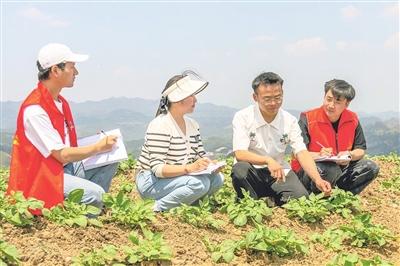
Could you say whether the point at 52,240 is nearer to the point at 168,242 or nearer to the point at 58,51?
the point at 168,242

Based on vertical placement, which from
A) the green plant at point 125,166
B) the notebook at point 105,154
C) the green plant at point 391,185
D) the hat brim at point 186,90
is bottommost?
Answer: the green plant at point 391,185

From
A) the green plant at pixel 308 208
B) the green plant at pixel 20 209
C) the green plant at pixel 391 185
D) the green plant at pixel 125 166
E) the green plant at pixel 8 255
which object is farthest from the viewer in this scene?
the green plant at pixel 125 166

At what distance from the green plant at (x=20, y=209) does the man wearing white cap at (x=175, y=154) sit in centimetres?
139

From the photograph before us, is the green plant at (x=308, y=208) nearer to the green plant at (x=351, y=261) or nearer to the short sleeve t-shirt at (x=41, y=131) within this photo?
the green plant at (x=351, y=261)

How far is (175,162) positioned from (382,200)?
3560mm

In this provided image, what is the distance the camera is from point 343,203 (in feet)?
20.5

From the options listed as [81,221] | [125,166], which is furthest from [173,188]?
[125,166]

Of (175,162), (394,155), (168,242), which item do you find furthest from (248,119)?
(394,155)

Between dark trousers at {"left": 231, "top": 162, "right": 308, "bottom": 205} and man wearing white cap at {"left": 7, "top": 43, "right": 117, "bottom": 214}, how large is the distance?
1581 millimetres

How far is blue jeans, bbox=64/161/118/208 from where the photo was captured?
4.97 m

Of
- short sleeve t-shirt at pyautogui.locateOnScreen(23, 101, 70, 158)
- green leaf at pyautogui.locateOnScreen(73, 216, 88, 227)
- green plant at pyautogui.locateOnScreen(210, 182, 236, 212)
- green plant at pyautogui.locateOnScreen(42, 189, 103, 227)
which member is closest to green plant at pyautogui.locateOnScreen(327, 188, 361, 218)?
green plant at pyautogui.locateOnScreen(210, 182, 236, 212)

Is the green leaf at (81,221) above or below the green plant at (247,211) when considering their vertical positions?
above

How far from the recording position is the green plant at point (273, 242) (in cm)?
456

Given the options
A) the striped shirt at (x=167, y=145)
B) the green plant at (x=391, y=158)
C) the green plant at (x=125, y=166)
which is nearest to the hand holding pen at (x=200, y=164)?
the striped shirt at (x=167, y=145)
